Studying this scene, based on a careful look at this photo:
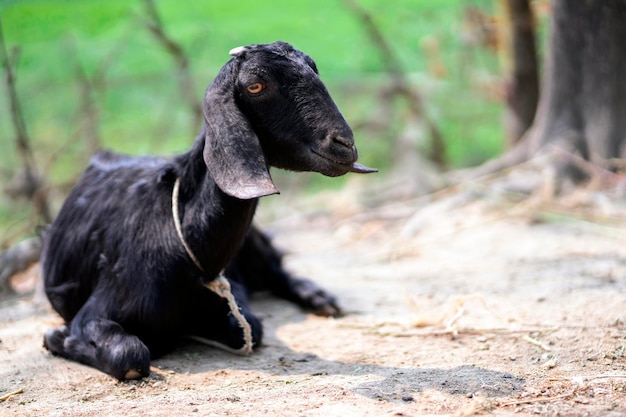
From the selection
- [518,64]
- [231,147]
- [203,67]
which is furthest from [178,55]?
[231,147]

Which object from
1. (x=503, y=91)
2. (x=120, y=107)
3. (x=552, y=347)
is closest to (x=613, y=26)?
(x=503, y=91)

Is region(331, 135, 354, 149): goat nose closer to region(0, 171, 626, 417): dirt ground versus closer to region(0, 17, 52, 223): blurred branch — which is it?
region(0, 171, 626, 417): dirt ground

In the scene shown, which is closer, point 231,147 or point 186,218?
point 231,147

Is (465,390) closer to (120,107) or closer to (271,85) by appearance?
(271,85)

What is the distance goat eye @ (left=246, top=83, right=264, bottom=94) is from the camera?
367 centimetres

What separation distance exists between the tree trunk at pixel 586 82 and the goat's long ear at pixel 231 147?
4.44 m

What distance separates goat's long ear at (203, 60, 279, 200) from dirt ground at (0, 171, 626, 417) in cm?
91

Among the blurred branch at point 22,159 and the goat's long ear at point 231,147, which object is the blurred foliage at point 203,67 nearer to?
the blurred branch at point 22,159

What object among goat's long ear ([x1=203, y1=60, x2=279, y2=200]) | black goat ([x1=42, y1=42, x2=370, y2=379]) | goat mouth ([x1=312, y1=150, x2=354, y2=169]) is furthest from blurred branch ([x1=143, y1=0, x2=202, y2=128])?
goat mouth ([x1=312, y1=150, x2=354, y2=169])

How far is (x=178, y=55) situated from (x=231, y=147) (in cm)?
527

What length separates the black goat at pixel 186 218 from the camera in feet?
11.9

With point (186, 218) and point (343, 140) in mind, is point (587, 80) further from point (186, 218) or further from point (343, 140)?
point (186, 218)

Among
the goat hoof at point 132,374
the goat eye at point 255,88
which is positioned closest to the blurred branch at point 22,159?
the goat eye at point 255,88

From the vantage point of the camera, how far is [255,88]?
145 inches
